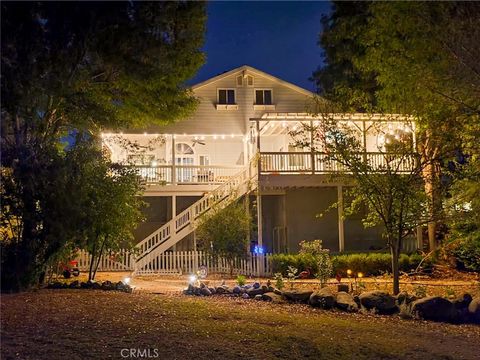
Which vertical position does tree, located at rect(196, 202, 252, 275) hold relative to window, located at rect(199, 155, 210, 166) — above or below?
below

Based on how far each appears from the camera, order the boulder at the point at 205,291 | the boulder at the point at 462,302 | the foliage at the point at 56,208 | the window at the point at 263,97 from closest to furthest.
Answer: the foliage at the point at 56,208 < the boulder at the point at 462,302 < the boulder at the point at 205,291 < the window at the point at 263,97

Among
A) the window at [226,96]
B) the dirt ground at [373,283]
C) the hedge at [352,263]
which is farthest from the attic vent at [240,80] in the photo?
the dirt ground at [373,283]

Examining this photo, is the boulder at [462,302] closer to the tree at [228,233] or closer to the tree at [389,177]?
the tree at [389,177]

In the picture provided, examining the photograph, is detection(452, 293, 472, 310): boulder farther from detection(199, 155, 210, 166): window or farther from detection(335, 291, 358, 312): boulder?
detection(199, 155, 210, 166): window

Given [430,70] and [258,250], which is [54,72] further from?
[258,250]

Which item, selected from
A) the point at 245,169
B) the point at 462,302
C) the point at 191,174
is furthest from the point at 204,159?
the point at 462,302

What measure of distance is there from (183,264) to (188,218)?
85.9 inches

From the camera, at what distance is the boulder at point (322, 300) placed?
33.7 feet

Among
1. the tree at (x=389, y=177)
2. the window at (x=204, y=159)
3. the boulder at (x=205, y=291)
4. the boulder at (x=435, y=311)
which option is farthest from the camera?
the window at (x=204, y=159)

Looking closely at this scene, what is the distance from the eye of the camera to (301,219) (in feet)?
69.6

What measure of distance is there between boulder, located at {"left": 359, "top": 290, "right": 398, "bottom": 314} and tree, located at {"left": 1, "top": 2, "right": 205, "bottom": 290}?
5785mm

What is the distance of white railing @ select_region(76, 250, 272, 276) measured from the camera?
54.5 ft

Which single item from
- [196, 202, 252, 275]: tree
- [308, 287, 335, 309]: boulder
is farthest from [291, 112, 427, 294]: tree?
[196, 202, 252, 275]: tree

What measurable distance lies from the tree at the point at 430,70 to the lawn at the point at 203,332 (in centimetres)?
424
